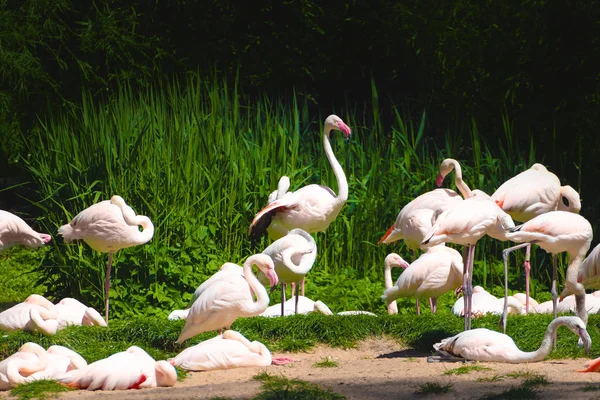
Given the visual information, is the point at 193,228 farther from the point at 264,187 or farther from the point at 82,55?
the point at 82,55

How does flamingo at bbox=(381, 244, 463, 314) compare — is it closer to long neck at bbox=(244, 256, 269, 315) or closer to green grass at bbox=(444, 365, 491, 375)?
long neck at bbox=(244, 256, 269, 315)

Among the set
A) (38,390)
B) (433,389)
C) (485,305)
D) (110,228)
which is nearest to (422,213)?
(485,305)

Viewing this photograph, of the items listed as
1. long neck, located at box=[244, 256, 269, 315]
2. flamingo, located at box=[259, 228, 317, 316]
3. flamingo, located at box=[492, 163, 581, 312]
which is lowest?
long neck, located at box=[244, 256, 269, 315]

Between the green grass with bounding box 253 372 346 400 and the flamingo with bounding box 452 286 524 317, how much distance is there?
111 inches

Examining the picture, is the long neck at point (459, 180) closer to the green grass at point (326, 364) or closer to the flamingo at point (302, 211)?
the flamingo at point (302, 211)

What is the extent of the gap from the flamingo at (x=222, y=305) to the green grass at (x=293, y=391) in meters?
1.01

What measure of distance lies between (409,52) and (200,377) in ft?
30.0

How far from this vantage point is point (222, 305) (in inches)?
261

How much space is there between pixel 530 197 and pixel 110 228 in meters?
3.45

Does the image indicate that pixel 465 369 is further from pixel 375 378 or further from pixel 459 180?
pixel 459 180

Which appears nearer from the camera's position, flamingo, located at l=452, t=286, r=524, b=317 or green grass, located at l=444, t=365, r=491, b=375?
green grass, located at l=444, t=365, r=491, b=375

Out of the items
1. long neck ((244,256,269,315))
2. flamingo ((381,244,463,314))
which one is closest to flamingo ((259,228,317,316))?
flamingo ((381,244,463,314))

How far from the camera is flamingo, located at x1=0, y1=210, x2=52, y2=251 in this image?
8617 millimetres

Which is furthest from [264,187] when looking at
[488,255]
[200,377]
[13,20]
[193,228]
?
[13,20]
